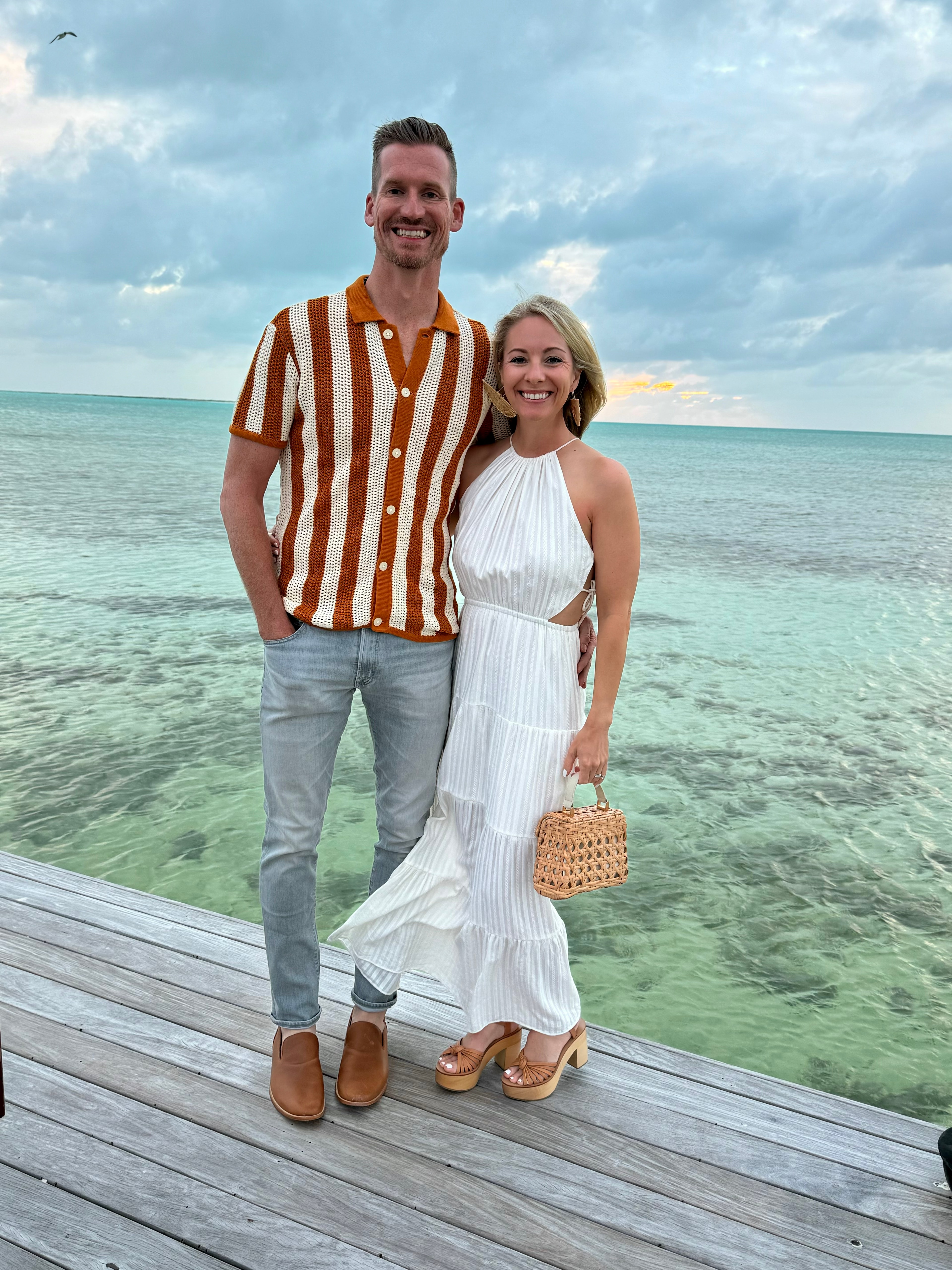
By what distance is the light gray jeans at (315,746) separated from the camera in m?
2.19

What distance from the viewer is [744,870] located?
16.6ft

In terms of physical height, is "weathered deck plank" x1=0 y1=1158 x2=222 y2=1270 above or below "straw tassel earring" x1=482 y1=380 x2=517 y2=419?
below

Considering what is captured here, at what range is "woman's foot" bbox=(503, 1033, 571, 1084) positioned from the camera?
2324mm

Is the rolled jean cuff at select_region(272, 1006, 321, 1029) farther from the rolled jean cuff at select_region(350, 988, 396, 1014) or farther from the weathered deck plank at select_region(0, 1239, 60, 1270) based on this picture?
the weathered deck plank at select_region(0, 1239, 60, 1270)

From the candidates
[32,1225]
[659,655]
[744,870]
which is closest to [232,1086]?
[32,1225]

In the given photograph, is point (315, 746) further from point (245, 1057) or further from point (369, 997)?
point (245, 1057)

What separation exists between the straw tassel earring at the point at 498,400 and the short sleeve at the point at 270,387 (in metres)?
0.45

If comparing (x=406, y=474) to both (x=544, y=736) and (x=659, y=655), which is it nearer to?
(x=544, y=736)

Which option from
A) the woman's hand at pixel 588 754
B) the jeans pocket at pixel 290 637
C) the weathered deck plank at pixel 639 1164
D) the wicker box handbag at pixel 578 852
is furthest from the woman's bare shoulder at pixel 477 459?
the weathered deck plank at pixel 639 1164

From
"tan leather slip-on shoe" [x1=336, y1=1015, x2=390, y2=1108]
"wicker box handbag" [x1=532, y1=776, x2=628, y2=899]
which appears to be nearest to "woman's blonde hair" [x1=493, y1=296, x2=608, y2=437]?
"wicker box handbag" [x1=532, y1=776, x2=628, y2=899]

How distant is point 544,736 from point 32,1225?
1390 millimetres

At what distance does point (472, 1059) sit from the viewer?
2340mm

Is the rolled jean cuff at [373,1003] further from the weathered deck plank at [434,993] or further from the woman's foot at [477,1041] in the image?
the weathered deck plank at [434,993]

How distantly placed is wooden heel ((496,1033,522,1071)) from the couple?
0.02 metres
